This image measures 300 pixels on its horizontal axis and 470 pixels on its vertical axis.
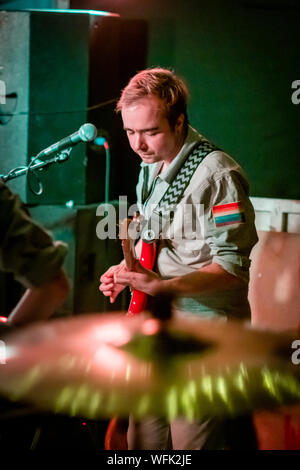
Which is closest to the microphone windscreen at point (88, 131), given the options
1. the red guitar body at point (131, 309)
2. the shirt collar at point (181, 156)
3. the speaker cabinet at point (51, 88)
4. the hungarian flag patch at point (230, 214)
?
the shirt collar at point (181, 156)

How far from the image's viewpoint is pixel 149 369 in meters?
1.24

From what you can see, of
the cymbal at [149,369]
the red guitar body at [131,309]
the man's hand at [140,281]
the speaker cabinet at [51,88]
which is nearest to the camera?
the cymbal at [149,369]

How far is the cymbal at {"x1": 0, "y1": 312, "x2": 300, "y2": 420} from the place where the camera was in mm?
1151

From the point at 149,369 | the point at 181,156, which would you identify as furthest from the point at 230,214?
the point at 149,369

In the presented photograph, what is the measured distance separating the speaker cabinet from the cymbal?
1585 mm

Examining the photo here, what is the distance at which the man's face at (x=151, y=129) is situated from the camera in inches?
70.0

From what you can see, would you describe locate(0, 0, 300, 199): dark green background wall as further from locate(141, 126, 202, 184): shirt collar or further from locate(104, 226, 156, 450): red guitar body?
locate(104, 226, 156, 450): red guitar body

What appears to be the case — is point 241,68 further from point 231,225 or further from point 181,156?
point 231,225

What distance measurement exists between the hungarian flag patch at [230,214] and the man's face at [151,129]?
0.97 ft

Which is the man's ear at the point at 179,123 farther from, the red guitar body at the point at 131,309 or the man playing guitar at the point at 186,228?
the red guitar body at the point at 131,309

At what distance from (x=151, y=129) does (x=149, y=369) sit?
0.83 m

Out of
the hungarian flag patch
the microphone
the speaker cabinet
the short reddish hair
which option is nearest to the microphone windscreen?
the microphone

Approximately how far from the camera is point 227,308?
1.77 meters
